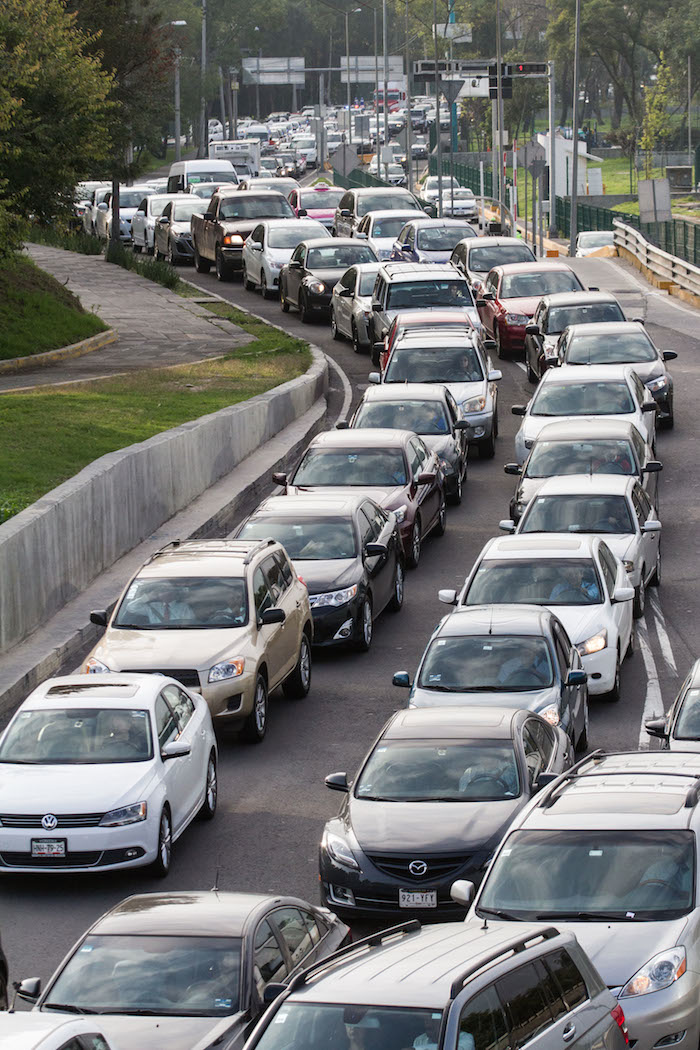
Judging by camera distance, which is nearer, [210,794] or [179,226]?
[210,794]

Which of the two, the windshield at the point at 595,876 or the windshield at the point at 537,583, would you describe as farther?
the windshield at the point at 537,583

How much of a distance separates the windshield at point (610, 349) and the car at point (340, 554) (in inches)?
352

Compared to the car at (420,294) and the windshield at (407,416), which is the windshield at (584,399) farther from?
the car at (420,294)

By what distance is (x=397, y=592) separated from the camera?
68.4 feet

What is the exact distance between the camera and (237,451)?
2809cm

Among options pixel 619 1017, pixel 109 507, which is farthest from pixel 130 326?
pixel 619 1017

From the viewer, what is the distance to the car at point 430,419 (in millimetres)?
25609

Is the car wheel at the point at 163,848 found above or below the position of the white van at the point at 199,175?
below

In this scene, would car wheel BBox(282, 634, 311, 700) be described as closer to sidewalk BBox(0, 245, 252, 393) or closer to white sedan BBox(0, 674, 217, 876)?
white sedan BBox(0, 674, 217, 876)

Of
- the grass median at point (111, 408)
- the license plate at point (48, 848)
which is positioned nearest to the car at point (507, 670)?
the license plate at point (48, 848)

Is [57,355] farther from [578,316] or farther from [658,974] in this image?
[658,974]

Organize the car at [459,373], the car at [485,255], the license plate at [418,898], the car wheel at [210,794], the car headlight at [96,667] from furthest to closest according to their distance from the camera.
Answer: the car at [485,255]
the car at [459,373]
the car headlight at [96,667]
the car wheel at [210,794]
the license plate at [418,898]

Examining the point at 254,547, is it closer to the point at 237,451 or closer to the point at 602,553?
the point at 602,553

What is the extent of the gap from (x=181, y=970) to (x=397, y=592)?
11953 mm
